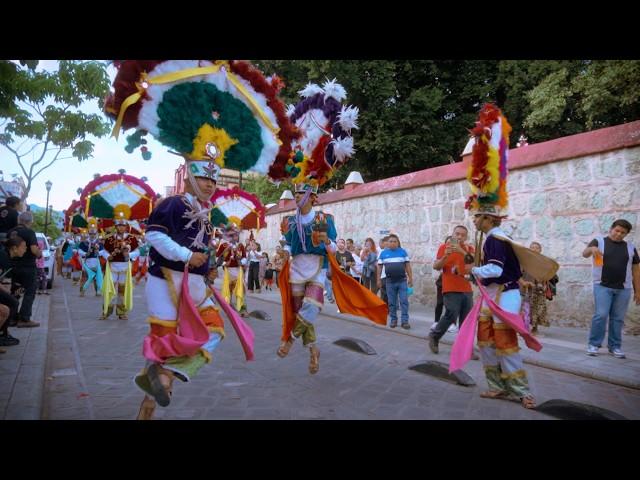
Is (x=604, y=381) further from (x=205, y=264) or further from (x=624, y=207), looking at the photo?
(x=205, y=264)

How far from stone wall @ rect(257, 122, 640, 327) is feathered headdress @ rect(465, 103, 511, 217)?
90.7 inches

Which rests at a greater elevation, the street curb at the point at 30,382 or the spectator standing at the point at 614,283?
the spectator standing at the point at 614,283

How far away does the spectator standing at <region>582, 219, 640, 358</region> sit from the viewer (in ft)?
21.5

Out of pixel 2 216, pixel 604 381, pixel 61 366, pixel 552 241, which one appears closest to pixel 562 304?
pixel 552 241

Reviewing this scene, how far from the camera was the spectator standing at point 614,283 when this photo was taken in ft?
21.5

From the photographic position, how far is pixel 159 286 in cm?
357

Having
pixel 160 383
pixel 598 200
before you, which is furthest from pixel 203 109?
pixel 598 200

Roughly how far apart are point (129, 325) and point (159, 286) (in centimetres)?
600

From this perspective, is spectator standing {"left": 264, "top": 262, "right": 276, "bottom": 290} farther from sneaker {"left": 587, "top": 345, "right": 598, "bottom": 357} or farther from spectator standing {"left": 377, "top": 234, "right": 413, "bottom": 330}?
sneaker {"left": 587, "top": 345, "right": 598, "bottom": 357}

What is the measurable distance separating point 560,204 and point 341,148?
607 centimetres

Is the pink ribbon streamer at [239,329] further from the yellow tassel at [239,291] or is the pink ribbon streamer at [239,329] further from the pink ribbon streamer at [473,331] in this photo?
the yellow tassel at [239,291]

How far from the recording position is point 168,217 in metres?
3.53

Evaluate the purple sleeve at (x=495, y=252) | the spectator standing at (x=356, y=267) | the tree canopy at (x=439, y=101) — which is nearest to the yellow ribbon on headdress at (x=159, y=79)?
the purple sleeve at (x=495, y=252)

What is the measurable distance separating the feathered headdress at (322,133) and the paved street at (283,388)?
241 cm
